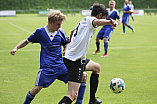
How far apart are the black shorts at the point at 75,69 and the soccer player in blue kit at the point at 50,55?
A: 124 millimetres

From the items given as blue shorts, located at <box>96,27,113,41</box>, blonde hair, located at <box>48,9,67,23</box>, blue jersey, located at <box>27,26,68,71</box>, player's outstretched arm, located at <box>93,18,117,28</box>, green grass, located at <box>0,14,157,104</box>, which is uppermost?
blonde hair, located at <box>48,9,67,23</box>

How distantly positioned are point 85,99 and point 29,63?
15.1 feet

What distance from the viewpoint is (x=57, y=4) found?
71.6 m

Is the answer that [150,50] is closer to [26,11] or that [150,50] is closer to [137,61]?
[137,61]

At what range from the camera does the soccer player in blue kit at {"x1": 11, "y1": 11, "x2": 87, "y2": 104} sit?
543 cm

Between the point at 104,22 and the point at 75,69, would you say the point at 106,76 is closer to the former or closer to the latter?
the point at 75,69

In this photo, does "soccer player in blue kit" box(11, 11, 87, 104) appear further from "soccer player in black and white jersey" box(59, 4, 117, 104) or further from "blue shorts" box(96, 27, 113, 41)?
"blue shorts" box(96, 27, 113, 41)

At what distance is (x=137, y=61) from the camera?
11.2 meters

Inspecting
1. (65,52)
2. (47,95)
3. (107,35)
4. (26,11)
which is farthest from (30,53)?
(26,11)

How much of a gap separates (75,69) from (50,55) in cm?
49

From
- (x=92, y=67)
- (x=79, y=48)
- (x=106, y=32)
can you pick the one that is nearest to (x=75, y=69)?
(x=79, y=48)

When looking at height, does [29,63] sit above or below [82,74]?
below

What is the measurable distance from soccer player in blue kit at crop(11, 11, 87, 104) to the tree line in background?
203ft

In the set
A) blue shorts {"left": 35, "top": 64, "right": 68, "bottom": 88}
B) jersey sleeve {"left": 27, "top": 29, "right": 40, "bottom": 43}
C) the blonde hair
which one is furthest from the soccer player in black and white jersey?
jersey sleeve {"left": 27, "top": 29, "right": 40, "bottom": 43}
